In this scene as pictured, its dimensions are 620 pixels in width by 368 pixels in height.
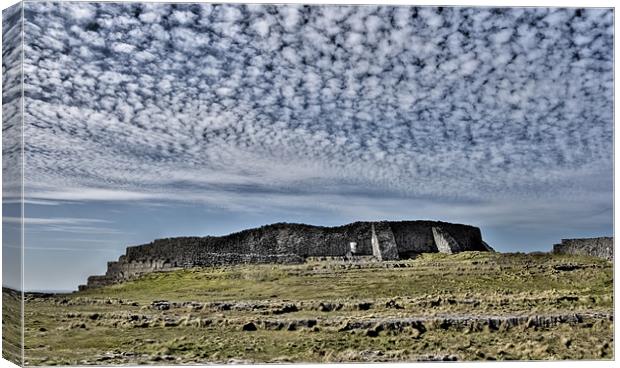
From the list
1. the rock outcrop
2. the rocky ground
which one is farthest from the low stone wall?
the rock outcrop

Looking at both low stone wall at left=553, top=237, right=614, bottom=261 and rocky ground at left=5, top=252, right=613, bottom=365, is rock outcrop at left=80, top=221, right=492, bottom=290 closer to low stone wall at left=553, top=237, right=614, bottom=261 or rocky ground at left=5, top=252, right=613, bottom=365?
rocky ground at left=5, top=252, right=613, bottom=365

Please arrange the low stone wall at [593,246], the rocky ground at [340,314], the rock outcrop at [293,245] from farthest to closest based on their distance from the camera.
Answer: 1. the low stone wall at [593,246]
2. the rock outcrop at [293,245]
3. the rocky ground at [340,314]

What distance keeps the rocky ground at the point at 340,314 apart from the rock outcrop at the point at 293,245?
0.69 ft

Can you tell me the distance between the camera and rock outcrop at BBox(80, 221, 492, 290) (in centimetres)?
1223

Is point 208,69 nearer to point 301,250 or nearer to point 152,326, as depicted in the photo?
point 301,250

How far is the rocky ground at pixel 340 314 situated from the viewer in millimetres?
11414

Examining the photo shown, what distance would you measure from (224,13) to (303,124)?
7.34 feet

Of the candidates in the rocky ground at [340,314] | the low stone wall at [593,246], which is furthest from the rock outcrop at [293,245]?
the low stone wall at [593,246]

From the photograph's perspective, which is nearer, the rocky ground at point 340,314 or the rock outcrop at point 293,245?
the rocky ground at point 340,314

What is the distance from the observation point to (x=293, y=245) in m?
12.6

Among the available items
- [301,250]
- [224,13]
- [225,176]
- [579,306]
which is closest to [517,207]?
[579,306]

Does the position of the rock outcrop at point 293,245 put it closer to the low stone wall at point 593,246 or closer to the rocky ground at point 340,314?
the rocky ground at point 340,314

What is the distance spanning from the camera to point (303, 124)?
485 inches

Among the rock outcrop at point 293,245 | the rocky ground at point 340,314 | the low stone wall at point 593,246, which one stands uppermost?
the rock outcrop at point 293,245
